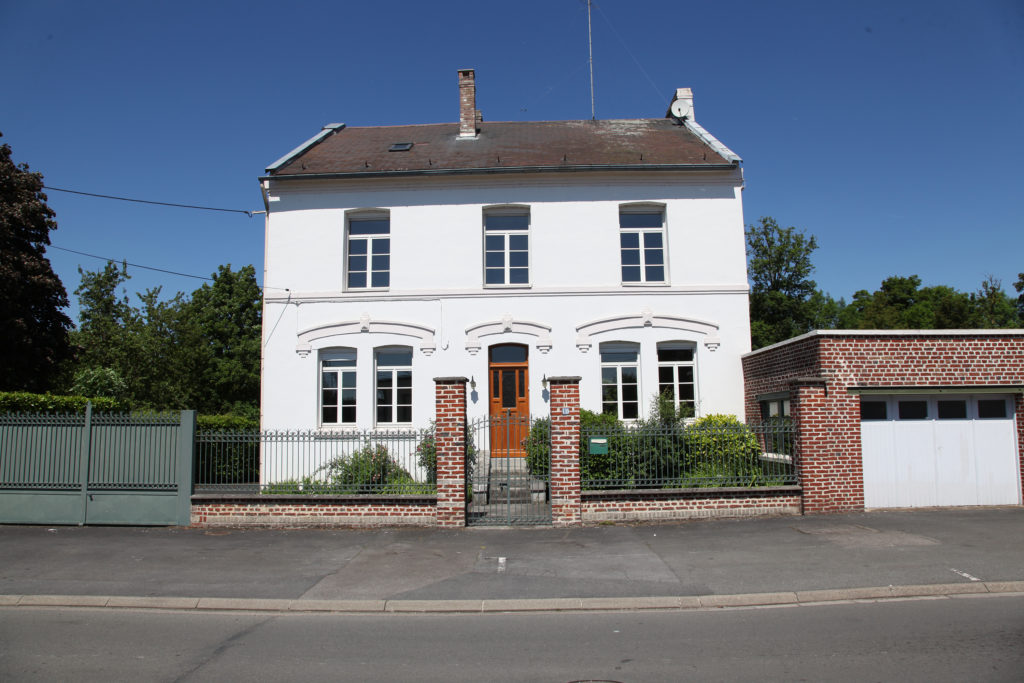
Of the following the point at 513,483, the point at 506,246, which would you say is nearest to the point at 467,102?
the point at 506,246

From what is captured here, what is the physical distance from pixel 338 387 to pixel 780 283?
70.6ft

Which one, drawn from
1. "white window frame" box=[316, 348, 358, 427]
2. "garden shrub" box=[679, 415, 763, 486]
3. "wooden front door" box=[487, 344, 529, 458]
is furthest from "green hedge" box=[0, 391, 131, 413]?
"garden shrub" box=[679, 415, 763, 486]

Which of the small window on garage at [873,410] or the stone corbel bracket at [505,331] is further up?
the stone corbel bracket at [505,331]

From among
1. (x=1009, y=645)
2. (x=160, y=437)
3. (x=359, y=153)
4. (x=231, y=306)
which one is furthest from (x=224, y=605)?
(x=231, y=306)

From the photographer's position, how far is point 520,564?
8.84m

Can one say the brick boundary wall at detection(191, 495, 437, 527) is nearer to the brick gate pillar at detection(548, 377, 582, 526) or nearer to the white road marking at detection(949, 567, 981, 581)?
the brick gate pillar at detection(548, 377, 582, 526)

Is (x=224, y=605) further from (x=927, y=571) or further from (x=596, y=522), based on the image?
(x=927, y=571)

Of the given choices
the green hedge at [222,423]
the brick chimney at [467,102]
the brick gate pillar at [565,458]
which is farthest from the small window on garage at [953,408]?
the green hedge at [222,423]

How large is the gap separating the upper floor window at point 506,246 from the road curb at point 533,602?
10264mm

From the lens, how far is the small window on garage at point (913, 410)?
12.6 m

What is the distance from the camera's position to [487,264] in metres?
16.8

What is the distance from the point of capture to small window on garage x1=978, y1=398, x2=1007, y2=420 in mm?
12688

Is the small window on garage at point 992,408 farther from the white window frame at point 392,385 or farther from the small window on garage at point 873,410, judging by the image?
the white window frame at point 392,385

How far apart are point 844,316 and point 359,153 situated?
48.5 meters
